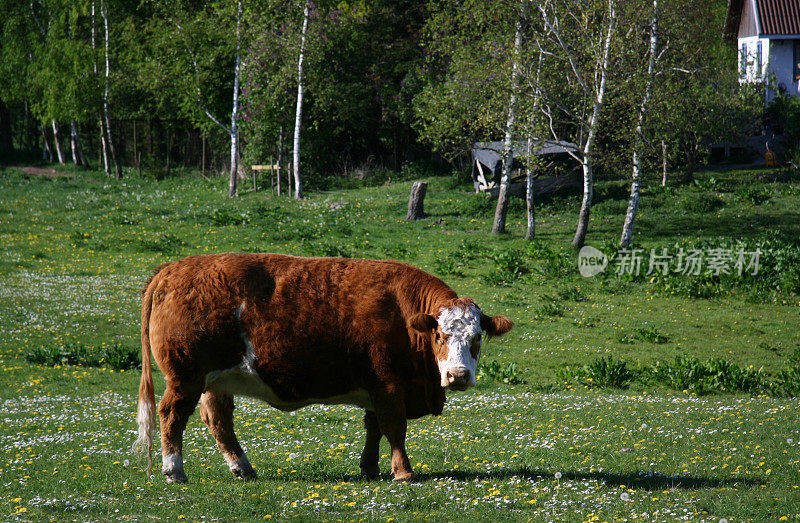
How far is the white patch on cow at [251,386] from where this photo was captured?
883 centimetres

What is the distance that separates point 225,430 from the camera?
9.14 meters

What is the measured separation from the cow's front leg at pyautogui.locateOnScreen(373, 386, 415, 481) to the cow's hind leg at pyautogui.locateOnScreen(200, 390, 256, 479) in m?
1.75

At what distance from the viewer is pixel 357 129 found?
46.2m

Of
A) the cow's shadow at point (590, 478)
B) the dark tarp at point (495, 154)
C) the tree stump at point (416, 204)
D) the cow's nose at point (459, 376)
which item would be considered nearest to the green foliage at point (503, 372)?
the cow's shadow at point (590, 478)

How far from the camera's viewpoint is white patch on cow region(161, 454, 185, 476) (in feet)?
28.6

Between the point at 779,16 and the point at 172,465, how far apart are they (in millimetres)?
51634

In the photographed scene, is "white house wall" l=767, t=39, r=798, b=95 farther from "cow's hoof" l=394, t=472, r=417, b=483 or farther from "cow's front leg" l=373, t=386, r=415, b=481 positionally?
"cow's hoof" l=394, t=472, r=417, b=483

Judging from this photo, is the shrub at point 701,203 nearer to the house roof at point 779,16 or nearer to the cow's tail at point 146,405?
the house roof at point 779,16

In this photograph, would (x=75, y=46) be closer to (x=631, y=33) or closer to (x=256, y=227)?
(x=256, y=227)

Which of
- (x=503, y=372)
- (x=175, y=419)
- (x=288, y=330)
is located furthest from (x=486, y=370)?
(x=175, y=419)

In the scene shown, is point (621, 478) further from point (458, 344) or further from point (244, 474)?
point (244, 474)

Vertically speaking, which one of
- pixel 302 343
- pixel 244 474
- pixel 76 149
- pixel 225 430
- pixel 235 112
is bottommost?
pixel 244 474

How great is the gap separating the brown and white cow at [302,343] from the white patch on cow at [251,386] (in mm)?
15

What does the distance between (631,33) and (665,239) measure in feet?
25.2
